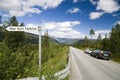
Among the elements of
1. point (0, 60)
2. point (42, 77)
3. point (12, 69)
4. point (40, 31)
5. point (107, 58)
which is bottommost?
point (107, 58)

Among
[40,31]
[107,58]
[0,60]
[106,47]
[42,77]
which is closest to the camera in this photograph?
[0,60]

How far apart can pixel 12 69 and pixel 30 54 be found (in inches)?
70.9

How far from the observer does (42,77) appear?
616 cm

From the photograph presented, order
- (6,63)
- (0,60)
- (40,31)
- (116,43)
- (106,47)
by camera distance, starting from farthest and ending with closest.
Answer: (106,47) < (116,43) < (40,31) < (6,63) < (0,60)

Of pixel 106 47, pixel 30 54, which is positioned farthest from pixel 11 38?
pixel 30 54

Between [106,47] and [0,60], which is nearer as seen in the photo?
[0,60]

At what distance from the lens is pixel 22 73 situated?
6168 millimetres

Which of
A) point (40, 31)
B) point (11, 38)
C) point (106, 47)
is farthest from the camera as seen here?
point (11, 38)

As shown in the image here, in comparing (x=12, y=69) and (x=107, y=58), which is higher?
(x=12, y=69)

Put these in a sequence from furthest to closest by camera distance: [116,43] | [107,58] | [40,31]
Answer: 1. [116,43]
2. [107,58]
3. [40,31]

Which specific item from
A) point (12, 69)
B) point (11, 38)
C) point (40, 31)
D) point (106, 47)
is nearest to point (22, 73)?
point (12, 69)

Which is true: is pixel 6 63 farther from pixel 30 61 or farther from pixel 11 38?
pixel 11 38

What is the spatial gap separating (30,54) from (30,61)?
346 millimetres

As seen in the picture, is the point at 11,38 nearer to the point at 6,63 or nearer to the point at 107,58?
the point at 107,58
